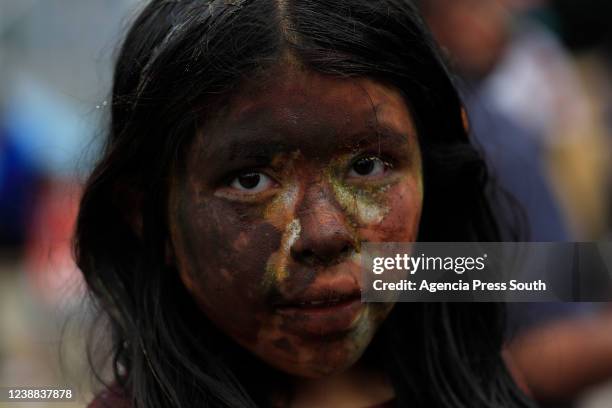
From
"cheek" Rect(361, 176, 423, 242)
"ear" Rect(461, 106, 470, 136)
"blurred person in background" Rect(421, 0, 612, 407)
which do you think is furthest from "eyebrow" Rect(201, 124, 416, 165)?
"blurred person in background" Rect(421, 0, 612, 407)

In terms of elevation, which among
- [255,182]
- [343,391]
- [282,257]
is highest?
[255,182]

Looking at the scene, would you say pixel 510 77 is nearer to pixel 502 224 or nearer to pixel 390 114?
pixel 502 224

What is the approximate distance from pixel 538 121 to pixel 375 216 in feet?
6.19

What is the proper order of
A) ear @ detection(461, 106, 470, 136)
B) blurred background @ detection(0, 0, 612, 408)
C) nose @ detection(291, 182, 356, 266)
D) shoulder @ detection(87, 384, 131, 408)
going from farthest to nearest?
blurred background @ detection(0, 0, 612, 408) < ear @ detection(461, 106, 470, 136) < shoulder @ detection(87, 384, 131, 408) < nose @ detection(291, 182, 356, 266)

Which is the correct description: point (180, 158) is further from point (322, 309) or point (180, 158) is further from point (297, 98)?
point (322, 309)

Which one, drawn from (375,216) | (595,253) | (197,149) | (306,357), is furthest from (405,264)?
(595,253)

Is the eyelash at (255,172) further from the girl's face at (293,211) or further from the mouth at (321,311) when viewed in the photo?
the mouth at (321,311)

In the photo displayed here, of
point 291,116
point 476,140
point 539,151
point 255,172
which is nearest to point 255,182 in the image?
point 255,172

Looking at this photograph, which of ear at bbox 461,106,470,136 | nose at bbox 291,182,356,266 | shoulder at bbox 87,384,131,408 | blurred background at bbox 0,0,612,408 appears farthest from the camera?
blurred background at bbox 0,0,612,408

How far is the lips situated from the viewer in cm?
137

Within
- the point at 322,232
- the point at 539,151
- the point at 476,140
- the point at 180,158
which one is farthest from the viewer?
the point at 539,151

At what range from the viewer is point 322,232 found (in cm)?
134

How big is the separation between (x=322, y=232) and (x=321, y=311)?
0.41ft

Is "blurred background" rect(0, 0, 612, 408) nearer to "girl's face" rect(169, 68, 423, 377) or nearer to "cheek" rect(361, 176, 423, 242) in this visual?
"girl's face" rect(169, 68, 423, 377)
